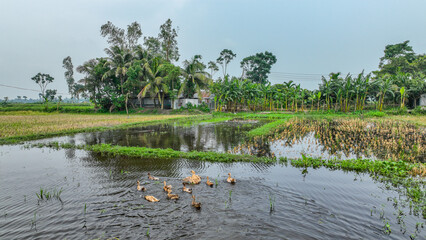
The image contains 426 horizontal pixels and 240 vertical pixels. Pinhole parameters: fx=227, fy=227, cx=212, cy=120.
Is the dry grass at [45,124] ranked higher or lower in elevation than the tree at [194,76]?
lower

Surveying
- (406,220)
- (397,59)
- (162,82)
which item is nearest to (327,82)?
(397,59)

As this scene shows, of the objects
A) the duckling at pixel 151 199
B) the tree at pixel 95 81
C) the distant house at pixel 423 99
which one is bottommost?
the duckling at pixel 151 199

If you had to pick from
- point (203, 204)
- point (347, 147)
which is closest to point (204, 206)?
point (203, 204)

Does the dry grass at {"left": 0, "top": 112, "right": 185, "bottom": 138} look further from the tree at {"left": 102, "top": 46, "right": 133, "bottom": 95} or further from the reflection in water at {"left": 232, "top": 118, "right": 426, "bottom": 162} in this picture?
the reflection in water at {"left": 232, "top": 118, "right": 426, "bottom": 162}

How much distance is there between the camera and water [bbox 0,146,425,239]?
12.2 feet

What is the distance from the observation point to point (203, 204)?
4.58 m

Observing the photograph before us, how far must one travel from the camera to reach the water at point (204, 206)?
147 inches

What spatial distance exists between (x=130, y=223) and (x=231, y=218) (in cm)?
178

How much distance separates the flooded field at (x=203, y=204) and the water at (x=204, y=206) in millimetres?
17

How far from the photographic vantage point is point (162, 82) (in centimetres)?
3297

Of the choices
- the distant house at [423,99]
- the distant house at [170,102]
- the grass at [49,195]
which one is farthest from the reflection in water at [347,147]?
the distant house at [170,102]

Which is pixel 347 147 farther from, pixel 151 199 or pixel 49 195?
pixel 49 195

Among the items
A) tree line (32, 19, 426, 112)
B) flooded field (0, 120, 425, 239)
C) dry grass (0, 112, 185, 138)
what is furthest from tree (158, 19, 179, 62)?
flooded field (0, 120, 425, 239)

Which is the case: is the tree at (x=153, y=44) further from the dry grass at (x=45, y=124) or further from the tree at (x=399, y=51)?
the tree at (x=399, y=51)
